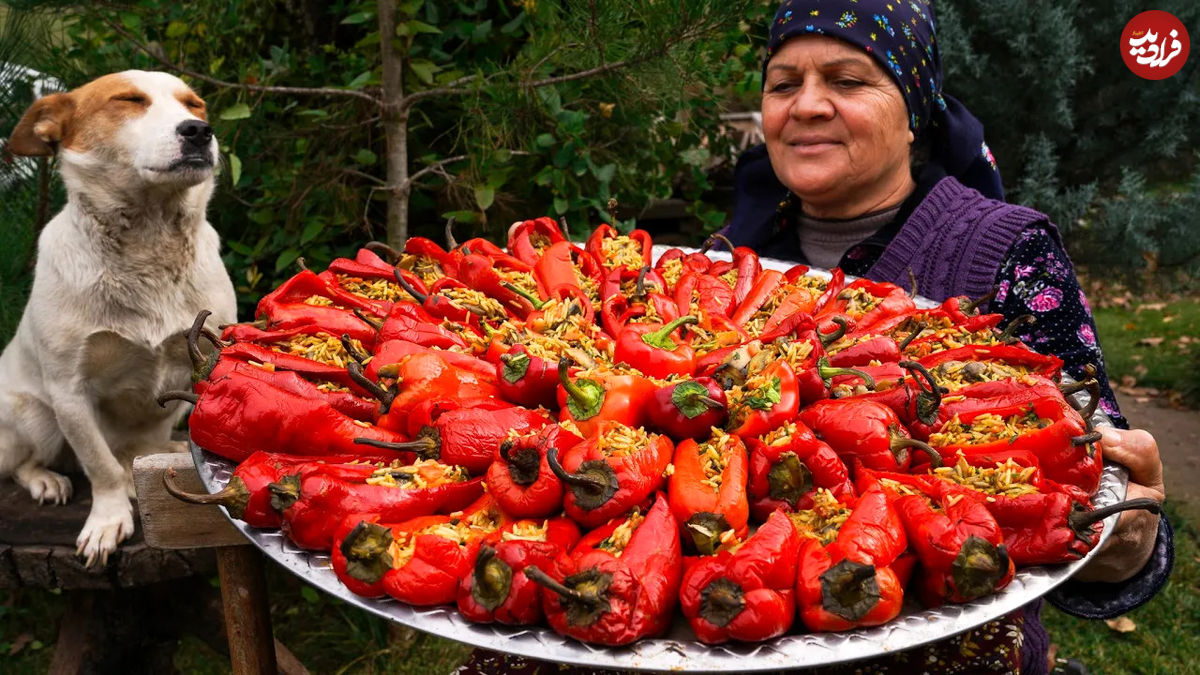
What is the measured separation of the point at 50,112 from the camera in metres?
3.19

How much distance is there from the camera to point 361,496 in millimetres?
1721

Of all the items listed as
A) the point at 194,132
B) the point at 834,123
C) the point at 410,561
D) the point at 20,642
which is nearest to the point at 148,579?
the point at 194,132

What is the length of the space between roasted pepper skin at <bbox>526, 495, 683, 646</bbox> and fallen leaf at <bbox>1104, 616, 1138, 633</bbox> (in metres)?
3.98

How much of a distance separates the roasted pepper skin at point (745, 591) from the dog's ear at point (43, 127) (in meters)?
2.76

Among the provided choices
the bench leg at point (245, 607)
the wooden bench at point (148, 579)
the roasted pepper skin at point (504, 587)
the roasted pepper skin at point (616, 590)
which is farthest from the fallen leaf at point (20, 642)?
the roasted pepper skin at point (616, 590)

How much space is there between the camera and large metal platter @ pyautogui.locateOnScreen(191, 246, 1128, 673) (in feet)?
4.76

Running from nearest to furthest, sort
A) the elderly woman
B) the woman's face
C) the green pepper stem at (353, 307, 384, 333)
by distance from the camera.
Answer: the green pepper stem at (353, 307, 384, 333)
the elderly woman
the woman's face

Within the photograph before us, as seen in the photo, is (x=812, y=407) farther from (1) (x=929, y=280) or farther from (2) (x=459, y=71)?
(2) (x=459, y=71)

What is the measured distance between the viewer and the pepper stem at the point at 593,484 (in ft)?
5.39

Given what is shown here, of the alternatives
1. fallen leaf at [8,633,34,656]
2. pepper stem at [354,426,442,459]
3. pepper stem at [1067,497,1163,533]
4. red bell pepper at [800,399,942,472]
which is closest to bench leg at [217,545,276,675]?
pepper stem at [354,426,442,459]

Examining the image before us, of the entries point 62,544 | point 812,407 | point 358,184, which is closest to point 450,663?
point 62,544

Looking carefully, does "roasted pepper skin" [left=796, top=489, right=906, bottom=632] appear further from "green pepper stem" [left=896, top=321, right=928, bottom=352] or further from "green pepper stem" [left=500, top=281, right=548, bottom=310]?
"green pepper stem" [left=500, top=281, right=548, bottom=310]

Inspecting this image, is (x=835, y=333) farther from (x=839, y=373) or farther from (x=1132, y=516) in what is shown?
(x=1132, y=516)

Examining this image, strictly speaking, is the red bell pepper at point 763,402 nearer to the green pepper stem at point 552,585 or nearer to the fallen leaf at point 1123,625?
the green pepper stem at point 552,585
